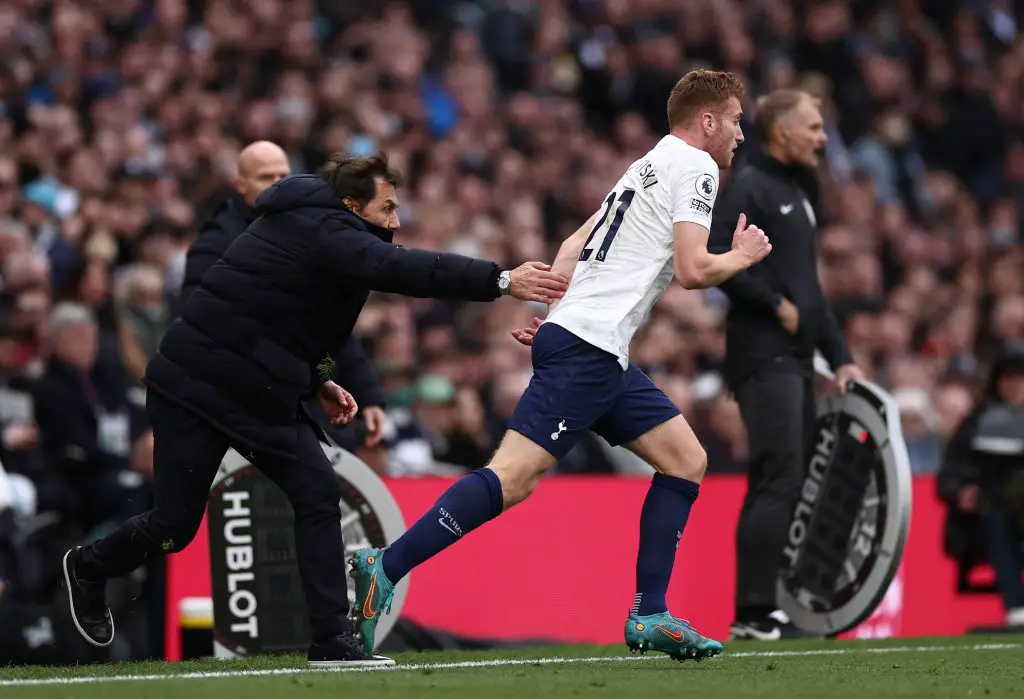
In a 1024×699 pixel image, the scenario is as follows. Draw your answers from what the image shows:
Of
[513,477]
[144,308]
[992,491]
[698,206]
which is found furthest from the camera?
[144,308]

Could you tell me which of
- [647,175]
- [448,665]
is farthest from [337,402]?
[647,175]

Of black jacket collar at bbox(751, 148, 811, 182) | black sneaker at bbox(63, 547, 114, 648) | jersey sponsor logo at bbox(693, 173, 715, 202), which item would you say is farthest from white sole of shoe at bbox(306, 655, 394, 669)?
black jacket collar at bbox(751, 148, 811, 182)

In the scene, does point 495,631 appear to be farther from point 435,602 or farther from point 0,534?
point 0,534

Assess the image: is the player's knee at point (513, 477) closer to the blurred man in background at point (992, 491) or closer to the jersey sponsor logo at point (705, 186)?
the jersey sponsor logo at point (705, 186)

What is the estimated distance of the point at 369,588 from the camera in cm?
694

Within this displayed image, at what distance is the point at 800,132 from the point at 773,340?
1021 mm

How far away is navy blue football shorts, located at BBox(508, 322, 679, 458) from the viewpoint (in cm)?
712

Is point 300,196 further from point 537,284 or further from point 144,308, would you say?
point 144,308

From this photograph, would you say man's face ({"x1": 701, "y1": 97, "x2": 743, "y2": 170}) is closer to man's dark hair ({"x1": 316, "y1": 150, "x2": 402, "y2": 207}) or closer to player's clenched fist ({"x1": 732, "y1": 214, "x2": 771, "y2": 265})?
player's clenched fist ({"x1": 732, "y1": 214, "x2": 771, "y2": 265})

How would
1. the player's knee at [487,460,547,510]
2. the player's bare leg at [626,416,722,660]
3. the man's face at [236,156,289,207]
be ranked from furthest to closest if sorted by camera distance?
the man's face at [236,156,289,207]
the player's bare leg at [626,416,722,660]
the player's knee at [487,460,547,510]

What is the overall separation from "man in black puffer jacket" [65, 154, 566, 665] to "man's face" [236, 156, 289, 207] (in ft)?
5.65

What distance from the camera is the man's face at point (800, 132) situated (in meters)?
9.64

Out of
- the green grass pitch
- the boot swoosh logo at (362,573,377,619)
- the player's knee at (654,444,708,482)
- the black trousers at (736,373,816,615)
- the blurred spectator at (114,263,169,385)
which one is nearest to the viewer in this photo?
the green grass pitch

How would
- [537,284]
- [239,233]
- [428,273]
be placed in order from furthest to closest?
[239,233] < [428,273] < [537,284]
